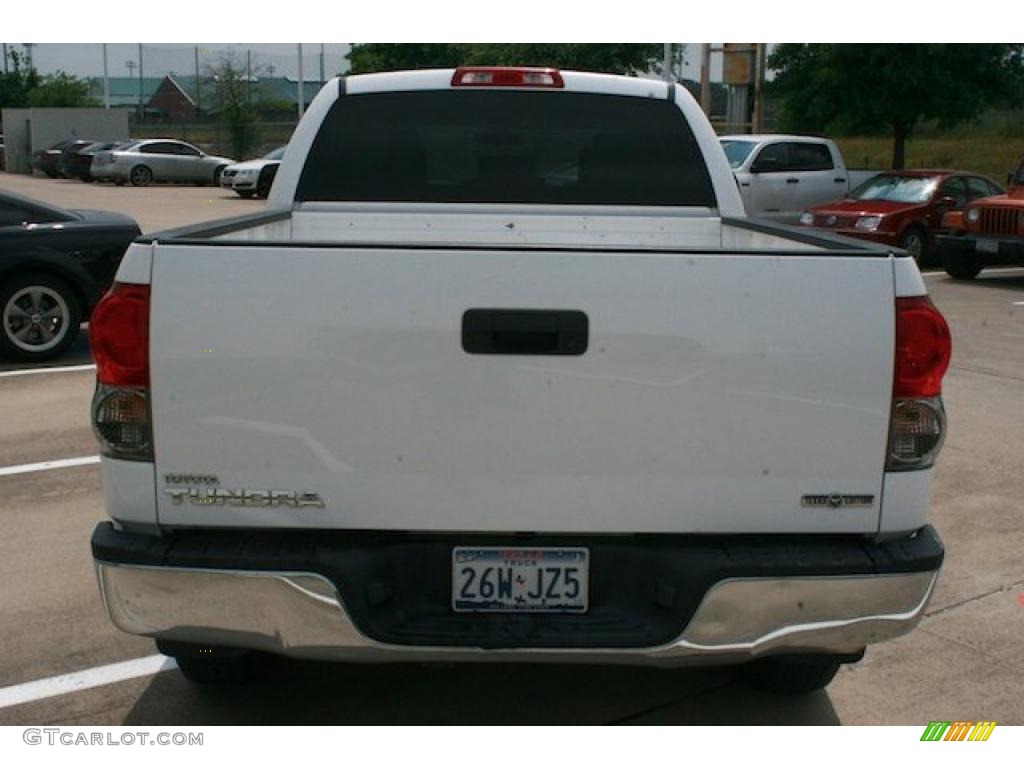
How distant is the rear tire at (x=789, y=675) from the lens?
3.97 m

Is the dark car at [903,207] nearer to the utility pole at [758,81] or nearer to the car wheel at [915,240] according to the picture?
the car wheel at [915,240]

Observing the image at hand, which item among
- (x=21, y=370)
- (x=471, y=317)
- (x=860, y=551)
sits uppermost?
(x=471, y=317)

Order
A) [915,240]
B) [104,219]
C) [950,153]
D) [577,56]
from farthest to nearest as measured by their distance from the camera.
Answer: [950,153] → [577,56] → [915,240] → [104,219]

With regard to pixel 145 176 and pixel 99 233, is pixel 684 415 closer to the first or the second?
pixel 99 233

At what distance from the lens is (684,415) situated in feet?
9.96

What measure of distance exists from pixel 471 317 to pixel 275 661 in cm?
185

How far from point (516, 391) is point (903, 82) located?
987 inches

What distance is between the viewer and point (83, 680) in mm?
4184

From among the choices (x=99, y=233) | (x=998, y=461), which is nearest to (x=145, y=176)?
(x=99, y=233)

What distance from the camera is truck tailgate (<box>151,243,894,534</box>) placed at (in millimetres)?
2977

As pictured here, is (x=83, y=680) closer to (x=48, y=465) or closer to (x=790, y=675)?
(x=790, y=675)

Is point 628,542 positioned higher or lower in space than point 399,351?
lower

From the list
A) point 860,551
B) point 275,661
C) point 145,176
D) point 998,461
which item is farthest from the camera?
point 145,176

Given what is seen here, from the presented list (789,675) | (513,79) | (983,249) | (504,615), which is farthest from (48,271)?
(983,249)
